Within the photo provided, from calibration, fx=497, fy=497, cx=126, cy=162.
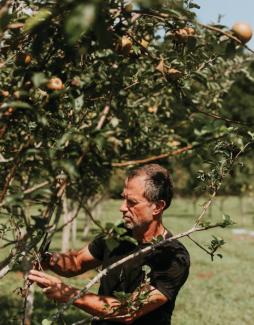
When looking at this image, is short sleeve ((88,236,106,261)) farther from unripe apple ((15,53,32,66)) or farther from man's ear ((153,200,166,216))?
unripe apple ((15,53,32,66))

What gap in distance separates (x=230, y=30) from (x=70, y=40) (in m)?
1.10

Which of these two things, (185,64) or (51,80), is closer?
(51,80)

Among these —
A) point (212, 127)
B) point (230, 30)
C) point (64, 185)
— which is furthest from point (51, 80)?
point (230, 30)

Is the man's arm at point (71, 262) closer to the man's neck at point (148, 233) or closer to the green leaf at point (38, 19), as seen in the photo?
the man's neck at point (148, 233)

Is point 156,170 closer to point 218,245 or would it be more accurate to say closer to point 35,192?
point 218,245

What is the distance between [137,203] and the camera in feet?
10.4

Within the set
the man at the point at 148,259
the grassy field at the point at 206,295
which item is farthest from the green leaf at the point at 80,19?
the grassy field at the point at 206,295

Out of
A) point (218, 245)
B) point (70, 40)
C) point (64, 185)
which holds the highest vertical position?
point (70, 40)

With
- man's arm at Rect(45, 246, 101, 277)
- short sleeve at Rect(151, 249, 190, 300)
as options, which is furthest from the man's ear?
man's arm at Rect(45, 246, 101, 277)

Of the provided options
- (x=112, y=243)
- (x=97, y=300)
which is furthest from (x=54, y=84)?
(x=97, y=300)

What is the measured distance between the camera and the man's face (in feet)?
10.3

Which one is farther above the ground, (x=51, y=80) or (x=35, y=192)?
(x=51, y=80)

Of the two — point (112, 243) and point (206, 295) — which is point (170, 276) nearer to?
point (112, 243)

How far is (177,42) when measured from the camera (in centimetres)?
271
